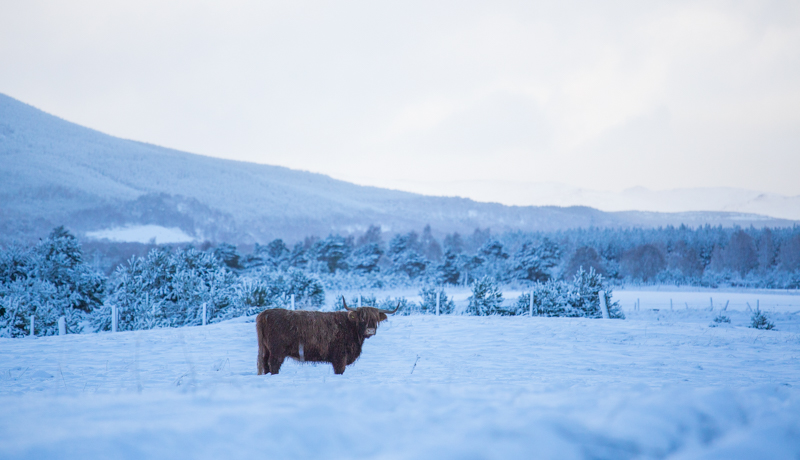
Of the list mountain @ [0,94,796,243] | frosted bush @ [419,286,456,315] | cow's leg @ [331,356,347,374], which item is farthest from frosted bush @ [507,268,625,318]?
mountain @ [0,94,796,243]

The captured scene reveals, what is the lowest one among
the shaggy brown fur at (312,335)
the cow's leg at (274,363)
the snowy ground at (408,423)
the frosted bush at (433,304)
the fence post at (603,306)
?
the frosted bush at (433,304)

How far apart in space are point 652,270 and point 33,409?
77.2 m

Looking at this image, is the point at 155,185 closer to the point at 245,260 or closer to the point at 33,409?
the point at 245,260

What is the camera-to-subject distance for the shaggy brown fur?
7840mm

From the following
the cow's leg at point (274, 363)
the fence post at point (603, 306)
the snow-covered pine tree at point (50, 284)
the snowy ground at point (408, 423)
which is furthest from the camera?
the snow-covered pine tree at point (50, 284)

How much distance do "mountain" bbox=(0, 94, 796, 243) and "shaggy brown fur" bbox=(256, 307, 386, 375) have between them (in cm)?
10935

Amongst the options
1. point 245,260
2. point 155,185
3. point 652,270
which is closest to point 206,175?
point 155,185

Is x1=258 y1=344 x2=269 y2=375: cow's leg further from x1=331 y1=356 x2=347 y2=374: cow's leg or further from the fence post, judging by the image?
A: the fence post

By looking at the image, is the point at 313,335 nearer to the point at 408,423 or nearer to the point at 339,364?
the point at 339,364

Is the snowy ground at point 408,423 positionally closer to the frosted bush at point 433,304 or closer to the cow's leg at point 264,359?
the cow's leg at point 264,359

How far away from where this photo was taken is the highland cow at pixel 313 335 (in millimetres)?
7840

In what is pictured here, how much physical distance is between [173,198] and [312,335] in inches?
5777

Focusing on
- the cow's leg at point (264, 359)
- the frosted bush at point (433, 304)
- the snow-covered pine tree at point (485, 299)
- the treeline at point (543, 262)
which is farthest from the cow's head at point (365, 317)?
the treeline at point (543, 262)

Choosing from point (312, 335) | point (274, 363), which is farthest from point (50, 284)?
point (312, 335)
